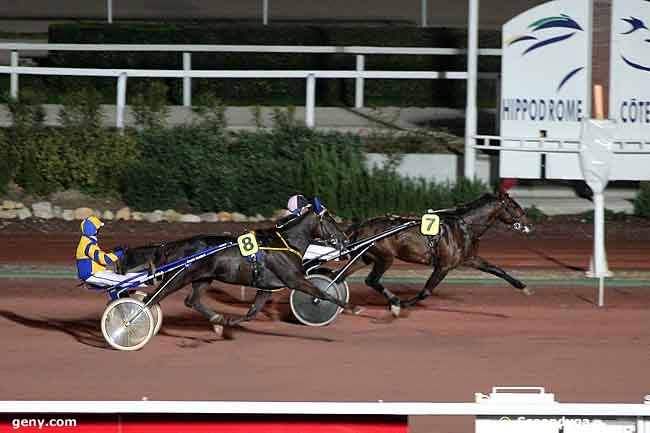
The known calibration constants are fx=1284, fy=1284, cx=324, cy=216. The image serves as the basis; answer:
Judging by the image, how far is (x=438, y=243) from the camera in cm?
1159

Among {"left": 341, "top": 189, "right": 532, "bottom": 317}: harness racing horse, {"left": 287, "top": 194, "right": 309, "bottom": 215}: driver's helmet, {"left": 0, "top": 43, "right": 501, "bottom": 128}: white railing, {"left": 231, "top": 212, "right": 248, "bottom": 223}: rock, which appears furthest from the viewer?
{"left": 0, "top": 43, "right": 501, "bottom": 128}: white railing

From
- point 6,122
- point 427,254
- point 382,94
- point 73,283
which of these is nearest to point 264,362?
point 427,254

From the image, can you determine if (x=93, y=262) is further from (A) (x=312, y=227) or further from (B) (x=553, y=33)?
(B) (x=553, y=33)

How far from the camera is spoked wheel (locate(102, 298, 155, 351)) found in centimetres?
1015

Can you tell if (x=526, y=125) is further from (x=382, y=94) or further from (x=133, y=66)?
(x=133, y=66)

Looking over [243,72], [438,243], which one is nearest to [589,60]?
[243,72]

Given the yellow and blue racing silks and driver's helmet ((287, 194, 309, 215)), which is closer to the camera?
the yellow and blue racing silks

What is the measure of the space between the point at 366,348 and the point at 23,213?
844 centimetres

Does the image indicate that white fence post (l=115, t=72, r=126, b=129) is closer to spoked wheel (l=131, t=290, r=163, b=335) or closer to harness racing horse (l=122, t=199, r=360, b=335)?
spoked wheel (l=131, t=290, r=163, b=335)

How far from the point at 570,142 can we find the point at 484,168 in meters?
2.16

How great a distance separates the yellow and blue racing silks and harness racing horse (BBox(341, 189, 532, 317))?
2.37 m

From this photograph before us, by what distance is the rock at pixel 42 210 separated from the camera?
1773 cm

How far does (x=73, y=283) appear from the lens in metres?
13.9

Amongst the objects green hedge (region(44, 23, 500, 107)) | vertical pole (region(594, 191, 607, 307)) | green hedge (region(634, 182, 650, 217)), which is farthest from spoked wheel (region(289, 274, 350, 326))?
green hedge (region(44, 23, 500, 107))
